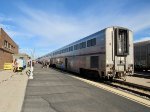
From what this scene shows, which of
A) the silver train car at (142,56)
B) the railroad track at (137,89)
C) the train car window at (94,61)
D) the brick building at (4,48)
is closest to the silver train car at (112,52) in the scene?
the train car window at (94,61)

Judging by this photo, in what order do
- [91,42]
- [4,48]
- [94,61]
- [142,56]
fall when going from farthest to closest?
[4,48] < [142,56] < [91,42] < [94,61]

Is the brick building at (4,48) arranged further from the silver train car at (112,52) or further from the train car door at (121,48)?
the train car door at (121,48)

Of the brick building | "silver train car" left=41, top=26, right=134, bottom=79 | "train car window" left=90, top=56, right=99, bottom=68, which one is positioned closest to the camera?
"silver train car" left=41, top=26, right=134, bottom=79

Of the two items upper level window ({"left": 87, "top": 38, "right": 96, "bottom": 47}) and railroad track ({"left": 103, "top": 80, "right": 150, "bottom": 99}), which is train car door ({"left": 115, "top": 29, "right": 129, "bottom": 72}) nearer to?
railroad track ({"left": 103, "top": 80, "right": 150, "bottom": 99})

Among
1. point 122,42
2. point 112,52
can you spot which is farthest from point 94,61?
point 122,42

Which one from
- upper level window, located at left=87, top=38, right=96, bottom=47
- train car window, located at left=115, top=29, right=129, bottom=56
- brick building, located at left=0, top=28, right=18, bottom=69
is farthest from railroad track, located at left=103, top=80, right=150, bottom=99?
brick building, located at left=0, top=28, right=18, bottom=69

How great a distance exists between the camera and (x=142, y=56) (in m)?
32.3

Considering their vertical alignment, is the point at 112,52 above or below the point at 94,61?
above

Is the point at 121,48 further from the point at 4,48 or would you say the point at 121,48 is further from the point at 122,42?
the point at 4,48

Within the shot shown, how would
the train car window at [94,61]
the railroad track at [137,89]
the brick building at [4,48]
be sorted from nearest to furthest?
the railroad track at [137,89] → the train car window at [94,61] → the brick building at [4,48]

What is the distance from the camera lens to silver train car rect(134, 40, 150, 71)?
3097 cm

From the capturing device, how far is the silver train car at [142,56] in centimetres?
3097

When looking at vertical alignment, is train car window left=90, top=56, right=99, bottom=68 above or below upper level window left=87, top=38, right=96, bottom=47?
below

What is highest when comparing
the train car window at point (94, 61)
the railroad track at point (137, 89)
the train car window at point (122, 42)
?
the train car window at point (122, 42)
